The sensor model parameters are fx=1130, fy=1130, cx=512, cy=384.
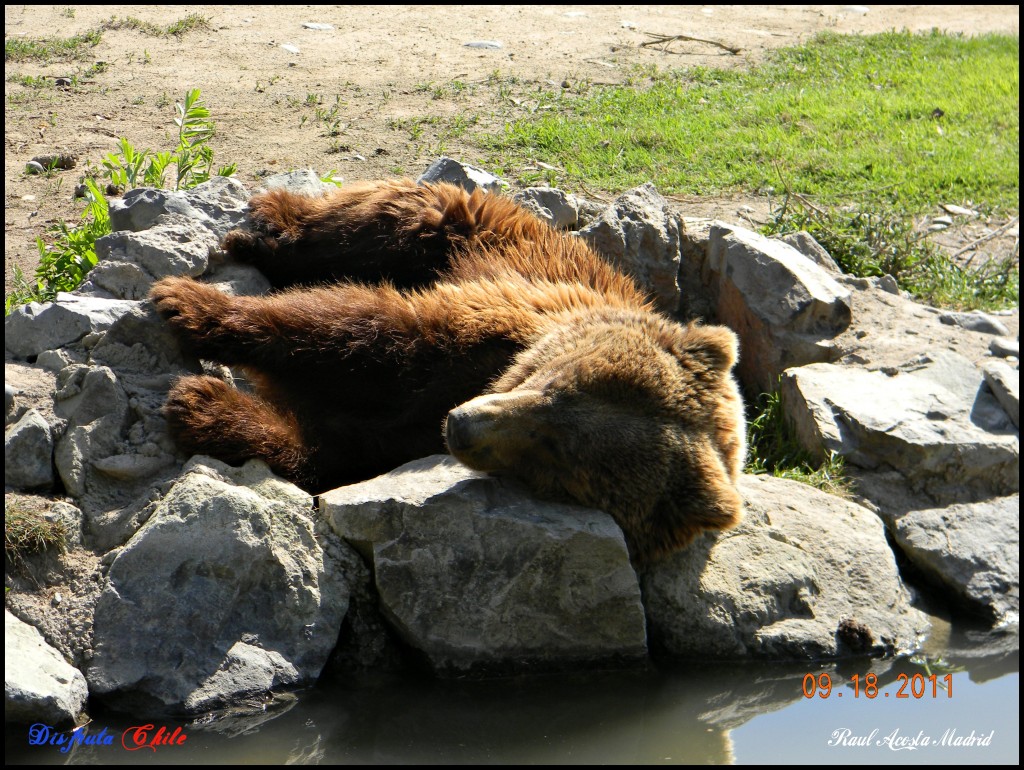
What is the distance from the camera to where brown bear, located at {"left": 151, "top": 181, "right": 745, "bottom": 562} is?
4227mm

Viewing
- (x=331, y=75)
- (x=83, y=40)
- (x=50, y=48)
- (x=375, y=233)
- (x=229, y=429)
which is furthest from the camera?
(x=331, y=75)

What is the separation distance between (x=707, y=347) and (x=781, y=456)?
4.40 feet

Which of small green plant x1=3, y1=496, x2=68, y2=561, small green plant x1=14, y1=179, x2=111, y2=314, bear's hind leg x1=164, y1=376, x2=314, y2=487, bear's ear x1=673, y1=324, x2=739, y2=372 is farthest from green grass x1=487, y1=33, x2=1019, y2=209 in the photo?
small green plant x1=3, y1=496, x2=68, y2=561

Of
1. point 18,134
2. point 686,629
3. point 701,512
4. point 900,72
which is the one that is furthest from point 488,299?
point 900,72

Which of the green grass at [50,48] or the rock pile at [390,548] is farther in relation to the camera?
the green grass at [50,48]

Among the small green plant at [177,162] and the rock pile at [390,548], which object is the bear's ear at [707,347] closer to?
the rock pile at [390,548]

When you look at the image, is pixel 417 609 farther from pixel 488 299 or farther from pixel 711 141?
pixel 711 141

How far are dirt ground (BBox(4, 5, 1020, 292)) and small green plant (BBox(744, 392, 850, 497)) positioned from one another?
244 cm

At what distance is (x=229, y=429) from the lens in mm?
4434

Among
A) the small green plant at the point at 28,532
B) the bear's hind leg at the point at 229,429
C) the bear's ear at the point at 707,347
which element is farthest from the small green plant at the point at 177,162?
the bear's ear at the point at 707,347

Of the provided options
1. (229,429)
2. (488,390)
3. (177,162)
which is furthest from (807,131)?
(229,429)

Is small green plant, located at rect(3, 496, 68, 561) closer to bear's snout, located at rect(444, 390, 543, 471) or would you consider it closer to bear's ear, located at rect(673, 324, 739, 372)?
bear's snout, located at rect(444, 390, 543, 471)

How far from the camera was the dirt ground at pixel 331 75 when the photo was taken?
26.2 ft

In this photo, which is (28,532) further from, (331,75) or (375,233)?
(331,75)
